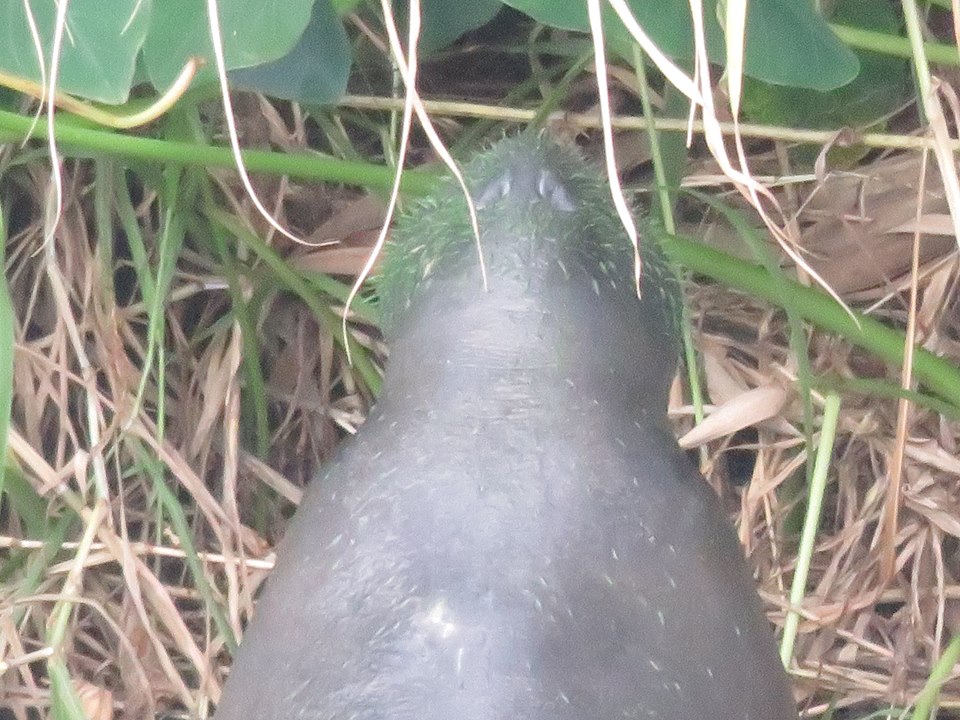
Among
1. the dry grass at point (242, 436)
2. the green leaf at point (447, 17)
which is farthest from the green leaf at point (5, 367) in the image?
the green leaf at point (447, 17)

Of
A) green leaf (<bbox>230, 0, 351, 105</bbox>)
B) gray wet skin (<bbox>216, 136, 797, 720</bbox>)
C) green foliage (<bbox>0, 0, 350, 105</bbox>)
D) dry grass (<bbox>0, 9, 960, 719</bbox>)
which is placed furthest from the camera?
dry grass (<bbox>0, 9, 960, 719</bbox>)

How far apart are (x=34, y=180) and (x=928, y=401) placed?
0.67 metres

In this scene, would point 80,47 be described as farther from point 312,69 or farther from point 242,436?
point 242,436

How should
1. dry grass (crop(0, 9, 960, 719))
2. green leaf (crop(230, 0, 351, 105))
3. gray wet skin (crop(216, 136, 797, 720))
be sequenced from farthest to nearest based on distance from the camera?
dry grass (crop(0, 9, 960, 719)) → green leaf (crop(230, 0, 351, 105)) → gray wet skin (crop(216, 136, 797, 720))

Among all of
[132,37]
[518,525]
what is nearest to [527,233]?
[518,525]

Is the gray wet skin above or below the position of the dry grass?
above

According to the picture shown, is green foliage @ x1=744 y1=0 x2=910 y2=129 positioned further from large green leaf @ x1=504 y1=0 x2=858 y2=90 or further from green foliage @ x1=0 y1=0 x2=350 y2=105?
green foliage @ x1=0 y1=0 x2=350 y2=105

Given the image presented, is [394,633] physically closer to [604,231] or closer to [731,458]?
[604,231]

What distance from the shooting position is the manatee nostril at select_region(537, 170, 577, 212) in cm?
55

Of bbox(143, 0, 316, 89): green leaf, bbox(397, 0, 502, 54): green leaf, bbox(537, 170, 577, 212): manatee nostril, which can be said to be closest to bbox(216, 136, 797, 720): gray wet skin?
bbox(537, 170, 577, 212): manatee nostril

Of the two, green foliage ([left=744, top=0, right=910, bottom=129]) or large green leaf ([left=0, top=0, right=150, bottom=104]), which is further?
green foliage ([left=744, top=0, right=910, bottom=129])

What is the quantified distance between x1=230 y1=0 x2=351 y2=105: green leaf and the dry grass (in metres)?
0.14

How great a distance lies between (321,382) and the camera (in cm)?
96

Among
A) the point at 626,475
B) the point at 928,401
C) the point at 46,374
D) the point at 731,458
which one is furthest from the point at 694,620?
the point at 46,374
